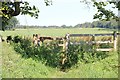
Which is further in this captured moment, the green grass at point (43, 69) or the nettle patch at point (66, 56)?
the nettle patch at point (66, 56)

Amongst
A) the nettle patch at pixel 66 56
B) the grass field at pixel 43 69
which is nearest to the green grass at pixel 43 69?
the grass field at pixel 43 69

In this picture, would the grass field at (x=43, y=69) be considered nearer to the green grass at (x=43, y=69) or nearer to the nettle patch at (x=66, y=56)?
the green grass at (x=43, y=69)

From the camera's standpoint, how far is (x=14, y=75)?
32.7 ft

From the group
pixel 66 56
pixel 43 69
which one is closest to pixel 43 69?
pixel 43 69

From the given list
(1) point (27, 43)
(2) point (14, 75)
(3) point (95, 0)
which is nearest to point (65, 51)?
(3) point (95, 0)

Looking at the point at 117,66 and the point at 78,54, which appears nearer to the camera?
the point at 117,66

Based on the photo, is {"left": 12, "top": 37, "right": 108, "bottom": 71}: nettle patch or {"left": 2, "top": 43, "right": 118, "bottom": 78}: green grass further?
{"left": 12, "top": 37, "right": 108, "bottom": 71}: nettle patch

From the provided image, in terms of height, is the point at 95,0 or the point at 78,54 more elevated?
the point at 95,0

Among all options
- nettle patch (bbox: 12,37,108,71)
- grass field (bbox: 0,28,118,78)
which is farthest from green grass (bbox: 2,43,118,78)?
nettle patch (bbox: 12,37,108,71)

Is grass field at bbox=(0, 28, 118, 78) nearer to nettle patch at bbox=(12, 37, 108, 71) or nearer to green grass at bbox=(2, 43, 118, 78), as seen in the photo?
green grass at bbox=(2, 43, 118, 78)

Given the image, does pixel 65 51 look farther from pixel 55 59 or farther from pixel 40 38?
pixel 40 38

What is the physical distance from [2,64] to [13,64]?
395 millimetres

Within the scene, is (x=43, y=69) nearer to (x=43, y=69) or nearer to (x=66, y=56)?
(x=43, y=69)

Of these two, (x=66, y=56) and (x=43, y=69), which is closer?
(x=43, y=69)
